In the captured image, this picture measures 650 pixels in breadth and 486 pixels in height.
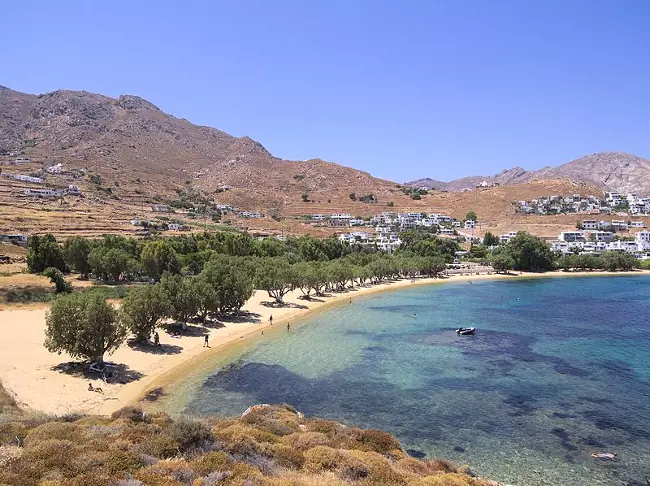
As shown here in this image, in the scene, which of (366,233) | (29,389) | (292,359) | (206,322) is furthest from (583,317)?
(366,233)

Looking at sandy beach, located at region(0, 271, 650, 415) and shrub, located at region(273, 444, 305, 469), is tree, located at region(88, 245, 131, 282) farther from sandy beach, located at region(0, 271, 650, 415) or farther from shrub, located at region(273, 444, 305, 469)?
shrub, located at region(273, 444, 305, 469)

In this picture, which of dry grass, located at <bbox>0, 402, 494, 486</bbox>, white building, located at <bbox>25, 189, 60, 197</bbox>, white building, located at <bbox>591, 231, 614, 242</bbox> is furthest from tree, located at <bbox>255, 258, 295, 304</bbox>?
white building, located at <bbox>591, 231, 614, 242</bbox>

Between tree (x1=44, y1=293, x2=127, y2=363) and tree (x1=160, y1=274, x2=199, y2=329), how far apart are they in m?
11.2

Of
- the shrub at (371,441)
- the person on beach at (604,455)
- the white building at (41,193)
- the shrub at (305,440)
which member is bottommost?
the person on beach at (604,455)

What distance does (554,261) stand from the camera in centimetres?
13238

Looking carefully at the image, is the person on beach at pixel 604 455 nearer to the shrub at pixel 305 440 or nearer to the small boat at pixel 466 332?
the shrub at pixel 305 440

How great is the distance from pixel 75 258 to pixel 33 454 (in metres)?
74.3

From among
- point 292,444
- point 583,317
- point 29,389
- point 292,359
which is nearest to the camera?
point 292,444

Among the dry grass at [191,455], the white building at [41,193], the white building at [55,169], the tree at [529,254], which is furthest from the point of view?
the white building at [55,169]

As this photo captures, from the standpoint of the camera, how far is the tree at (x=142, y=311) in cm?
4103

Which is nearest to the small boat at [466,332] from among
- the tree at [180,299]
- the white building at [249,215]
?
the tree at [180,299]

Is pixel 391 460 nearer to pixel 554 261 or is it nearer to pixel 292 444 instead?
pixel 292 444

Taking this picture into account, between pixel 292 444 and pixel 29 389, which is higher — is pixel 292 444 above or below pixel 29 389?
above

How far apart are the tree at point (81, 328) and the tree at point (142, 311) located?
4860 mm
